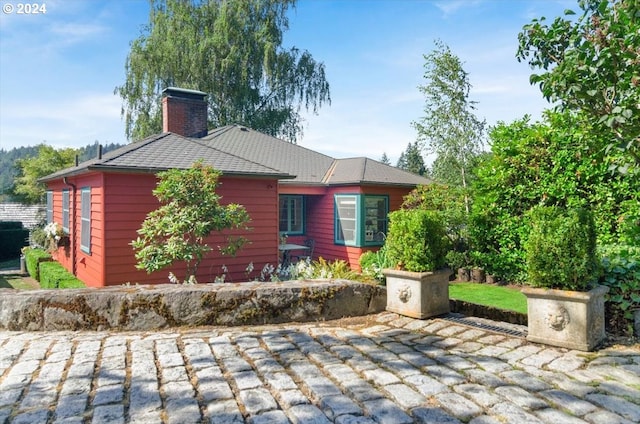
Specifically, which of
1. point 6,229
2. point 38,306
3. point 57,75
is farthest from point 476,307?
point 6,229

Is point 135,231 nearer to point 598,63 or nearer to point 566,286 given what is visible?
point 566,286

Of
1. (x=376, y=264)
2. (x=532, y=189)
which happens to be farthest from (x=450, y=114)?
(x=376, y=264)

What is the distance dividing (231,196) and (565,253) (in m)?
7.33

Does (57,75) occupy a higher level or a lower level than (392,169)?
higher

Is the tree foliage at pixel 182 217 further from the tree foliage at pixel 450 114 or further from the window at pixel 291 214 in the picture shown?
the tree foliage at pixel 450 114

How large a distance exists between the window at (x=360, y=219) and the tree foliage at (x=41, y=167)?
16.0 metres

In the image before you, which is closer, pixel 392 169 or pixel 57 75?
pixel 57 75

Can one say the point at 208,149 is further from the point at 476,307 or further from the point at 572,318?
the point at 572,318

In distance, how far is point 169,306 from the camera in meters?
4.83

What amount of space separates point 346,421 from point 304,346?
5.11ft

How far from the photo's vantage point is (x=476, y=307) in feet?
21.5

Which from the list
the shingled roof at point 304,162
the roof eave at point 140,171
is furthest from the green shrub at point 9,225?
the roof eave at point 140,171

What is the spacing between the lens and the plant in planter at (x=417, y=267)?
17.5 feet

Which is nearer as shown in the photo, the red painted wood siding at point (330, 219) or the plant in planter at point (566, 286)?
the plant in planter at point (566, 286)
